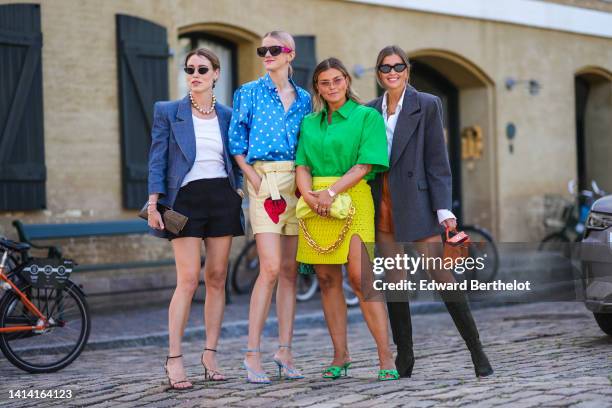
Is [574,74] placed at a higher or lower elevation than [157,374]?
higher

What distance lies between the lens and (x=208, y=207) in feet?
19.8

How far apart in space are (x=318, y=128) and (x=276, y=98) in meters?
0.34

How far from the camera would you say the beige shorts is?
587 centimetres

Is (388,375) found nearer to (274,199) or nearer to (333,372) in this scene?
(333,372)

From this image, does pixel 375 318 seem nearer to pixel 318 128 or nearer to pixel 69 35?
pixel 318 128

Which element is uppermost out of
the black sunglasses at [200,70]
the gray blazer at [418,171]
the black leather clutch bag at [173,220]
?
the black sunglasses at [200,70]

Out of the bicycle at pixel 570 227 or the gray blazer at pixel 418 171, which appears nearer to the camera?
the gray blazer at pixel 418 171

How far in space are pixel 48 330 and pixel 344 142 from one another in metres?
3.04

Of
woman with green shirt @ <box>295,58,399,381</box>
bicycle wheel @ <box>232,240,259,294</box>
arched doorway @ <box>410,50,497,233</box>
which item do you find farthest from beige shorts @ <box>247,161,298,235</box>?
arched doorway @ <box>410,50,497,233</box>

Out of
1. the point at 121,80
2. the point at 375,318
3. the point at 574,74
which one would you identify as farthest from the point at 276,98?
the point at 574,74

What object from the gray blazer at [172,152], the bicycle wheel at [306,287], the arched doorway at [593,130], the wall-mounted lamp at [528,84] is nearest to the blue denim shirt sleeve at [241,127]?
the gray blazer at [172,152]

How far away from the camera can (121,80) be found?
12039mm

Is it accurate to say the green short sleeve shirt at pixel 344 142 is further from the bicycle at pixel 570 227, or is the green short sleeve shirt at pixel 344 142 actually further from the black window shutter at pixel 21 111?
the bicycle at pixel 570 227

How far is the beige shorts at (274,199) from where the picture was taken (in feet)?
19.2
